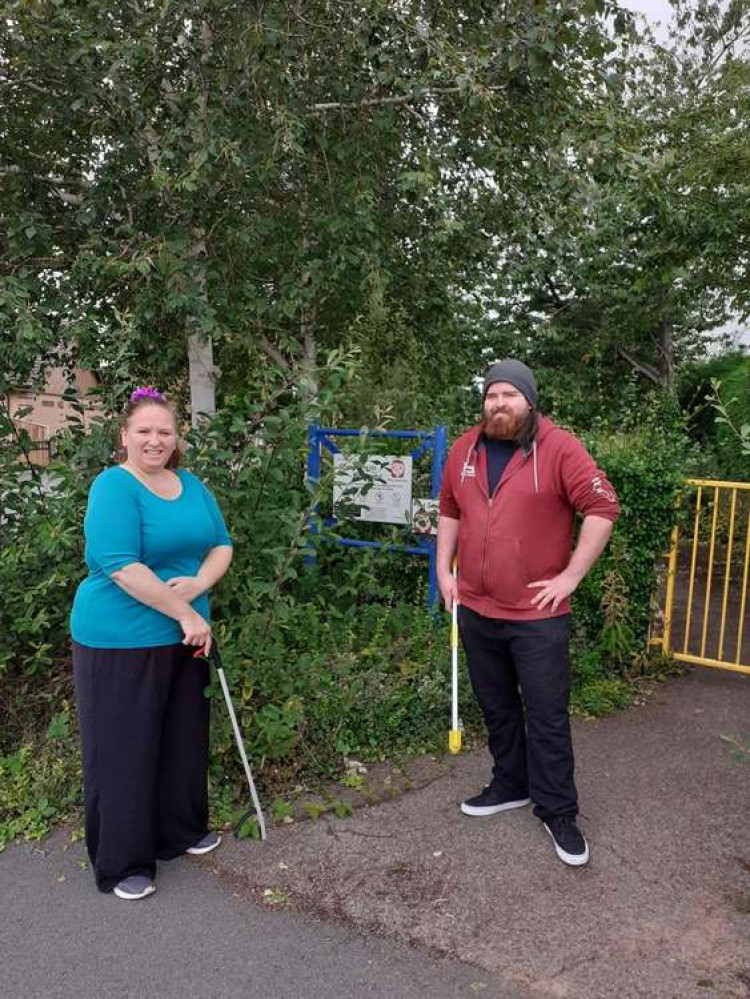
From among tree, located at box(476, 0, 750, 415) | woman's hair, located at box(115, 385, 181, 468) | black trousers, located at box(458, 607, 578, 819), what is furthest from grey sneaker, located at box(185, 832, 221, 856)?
tree, located at box(476, 0, 750, 415)

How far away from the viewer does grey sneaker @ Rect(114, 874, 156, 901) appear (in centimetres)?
289

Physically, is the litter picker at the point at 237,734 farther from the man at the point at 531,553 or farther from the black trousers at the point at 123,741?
the man at the point at 531,553

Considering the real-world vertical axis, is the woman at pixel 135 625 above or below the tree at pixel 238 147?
below

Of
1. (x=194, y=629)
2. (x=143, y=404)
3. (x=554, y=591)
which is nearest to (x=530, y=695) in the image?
(x=554, y=591)

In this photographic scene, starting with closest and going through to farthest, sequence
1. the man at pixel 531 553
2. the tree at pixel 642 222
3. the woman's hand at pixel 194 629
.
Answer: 1. the woman's hand at pixel 194 629
2. the man at pixel 531 553
3. the tree at pixel 642 222

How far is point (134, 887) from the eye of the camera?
9.55 ft

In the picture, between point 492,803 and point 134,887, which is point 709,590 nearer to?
point 492,803

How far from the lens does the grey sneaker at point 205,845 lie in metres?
3.18

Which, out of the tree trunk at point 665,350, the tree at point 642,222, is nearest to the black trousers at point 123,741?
the tree at point 642,222

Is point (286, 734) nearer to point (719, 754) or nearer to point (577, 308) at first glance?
point (719, 754)

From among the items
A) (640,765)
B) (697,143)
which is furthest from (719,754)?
(697,143)

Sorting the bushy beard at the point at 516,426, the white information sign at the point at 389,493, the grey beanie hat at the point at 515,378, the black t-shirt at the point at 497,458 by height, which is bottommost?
the white information sign at the point at 389,493

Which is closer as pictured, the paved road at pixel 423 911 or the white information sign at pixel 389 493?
the paved road at pixel 423 911

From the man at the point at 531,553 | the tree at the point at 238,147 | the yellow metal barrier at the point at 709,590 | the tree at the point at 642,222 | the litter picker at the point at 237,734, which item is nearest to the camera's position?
the man at the point at 531,553
